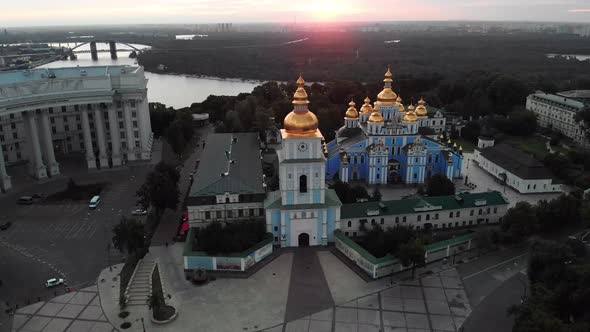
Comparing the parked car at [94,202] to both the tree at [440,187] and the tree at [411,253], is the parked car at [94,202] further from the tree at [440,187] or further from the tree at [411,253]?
the tree at [440,187]

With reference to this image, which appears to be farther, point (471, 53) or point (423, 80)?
point (471, 53)

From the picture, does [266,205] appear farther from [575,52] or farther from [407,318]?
[575,52]

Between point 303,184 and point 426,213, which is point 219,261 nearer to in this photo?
point 303,184

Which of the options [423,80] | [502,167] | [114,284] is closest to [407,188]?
[502,167]

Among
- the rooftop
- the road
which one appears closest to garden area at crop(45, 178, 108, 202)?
the road

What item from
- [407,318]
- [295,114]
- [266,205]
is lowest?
[407,318]

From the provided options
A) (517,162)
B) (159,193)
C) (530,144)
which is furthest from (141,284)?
(530,144)
